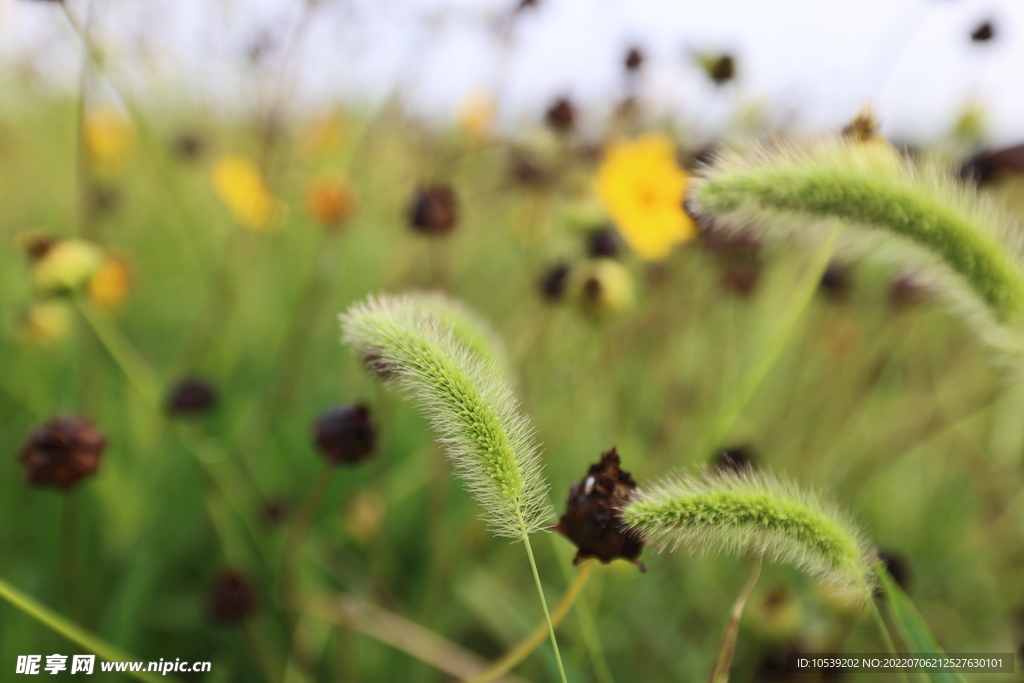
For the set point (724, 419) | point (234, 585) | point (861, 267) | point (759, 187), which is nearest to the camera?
point (759, 187)

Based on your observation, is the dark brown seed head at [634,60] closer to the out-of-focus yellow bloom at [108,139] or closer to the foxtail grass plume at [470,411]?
the foxtail grass plume at [470,411]

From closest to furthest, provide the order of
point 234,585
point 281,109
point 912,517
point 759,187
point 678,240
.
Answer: point 759,187 → point 234,585 → point 678,240 → point 281,109 → point 912,517

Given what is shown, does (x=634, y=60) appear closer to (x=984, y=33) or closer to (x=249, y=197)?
(x=984, y=33)

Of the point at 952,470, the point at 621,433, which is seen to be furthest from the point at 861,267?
the point at 621,433

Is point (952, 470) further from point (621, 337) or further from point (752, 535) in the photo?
point (752, 535)

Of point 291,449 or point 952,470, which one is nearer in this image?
point 291,449

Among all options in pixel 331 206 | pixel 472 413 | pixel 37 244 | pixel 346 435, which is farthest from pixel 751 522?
pixel 331 206

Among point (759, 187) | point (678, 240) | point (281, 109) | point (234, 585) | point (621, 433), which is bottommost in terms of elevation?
point (234, 585)
